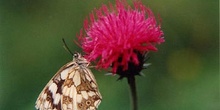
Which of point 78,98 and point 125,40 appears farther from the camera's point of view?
point 78,98

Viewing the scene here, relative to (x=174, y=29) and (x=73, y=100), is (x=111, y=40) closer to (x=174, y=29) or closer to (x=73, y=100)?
(x=73, y=100)

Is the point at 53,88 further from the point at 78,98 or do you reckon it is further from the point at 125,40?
the point at 125,40

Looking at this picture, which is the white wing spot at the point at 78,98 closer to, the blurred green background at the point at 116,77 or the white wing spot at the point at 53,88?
the white wing spot at the point at 53,88

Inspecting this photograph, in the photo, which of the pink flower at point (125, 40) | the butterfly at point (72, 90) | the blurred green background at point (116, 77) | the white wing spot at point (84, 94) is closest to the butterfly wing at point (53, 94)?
the butterfly at point (72, 90)

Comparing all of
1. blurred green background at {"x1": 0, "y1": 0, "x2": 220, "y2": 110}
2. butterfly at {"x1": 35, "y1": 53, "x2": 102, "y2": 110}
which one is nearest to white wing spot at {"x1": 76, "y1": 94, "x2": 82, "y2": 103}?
butterfly at {"x1": 35, "y1": 53, "x2": 102, "y2": 110}

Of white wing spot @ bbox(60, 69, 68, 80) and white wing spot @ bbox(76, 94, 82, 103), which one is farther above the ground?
white wing spot @ bbox(60, 69, 68, 80)

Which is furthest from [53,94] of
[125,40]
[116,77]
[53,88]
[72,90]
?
[116,77]

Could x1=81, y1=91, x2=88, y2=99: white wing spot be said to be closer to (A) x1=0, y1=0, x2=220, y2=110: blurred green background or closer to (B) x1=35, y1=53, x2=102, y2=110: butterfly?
(B) x1=35, y1=53, x2=102, y2=110: butterfly
